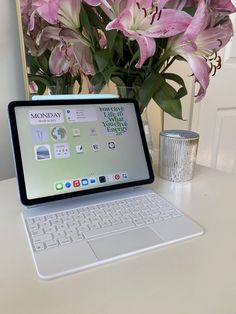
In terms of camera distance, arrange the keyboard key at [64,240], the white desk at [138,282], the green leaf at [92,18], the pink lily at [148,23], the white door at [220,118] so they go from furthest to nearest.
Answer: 1. the white door at [220,118]
2. the green leaf at [92,18]
3. the pink lily at [148,23]
4. the keyboard key at [64,240]
5. the white desk at [138,282]

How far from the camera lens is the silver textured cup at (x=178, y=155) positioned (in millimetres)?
647

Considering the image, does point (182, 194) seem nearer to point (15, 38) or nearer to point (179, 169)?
point (179, 169)

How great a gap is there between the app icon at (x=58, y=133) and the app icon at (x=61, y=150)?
13 millimetres

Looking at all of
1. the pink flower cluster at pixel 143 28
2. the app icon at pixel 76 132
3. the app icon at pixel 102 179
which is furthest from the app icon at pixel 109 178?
the pink flower cluster at pixel 143 28

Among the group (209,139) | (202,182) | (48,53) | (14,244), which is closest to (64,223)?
(14,244)

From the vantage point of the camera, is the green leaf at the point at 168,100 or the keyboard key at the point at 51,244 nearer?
the keyboard key at the point at 51,244

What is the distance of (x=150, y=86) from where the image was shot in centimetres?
63

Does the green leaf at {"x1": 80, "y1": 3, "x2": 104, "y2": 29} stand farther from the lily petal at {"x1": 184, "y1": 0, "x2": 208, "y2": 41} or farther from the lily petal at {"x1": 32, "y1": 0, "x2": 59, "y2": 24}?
the lily petal at {"x1": 184, "y1": 0, "x2": 208, "y2": 41}

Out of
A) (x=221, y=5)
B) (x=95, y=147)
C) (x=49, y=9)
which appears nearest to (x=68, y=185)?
(x=95, y=147)

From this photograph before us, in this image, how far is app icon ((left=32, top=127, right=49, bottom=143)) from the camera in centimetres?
53

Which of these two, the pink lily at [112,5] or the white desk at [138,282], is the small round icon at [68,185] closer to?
the white desk at [138,282]

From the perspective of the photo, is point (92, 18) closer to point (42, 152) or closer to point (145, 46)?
point (145, 46)

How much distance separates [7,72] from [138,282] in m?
0.64

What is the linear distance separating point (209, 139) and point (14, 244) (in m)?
1.34
